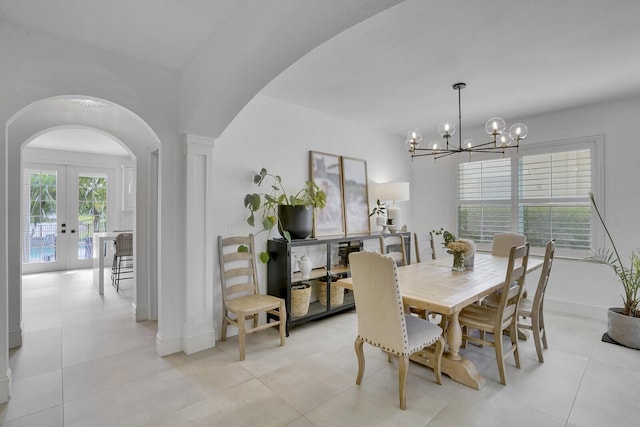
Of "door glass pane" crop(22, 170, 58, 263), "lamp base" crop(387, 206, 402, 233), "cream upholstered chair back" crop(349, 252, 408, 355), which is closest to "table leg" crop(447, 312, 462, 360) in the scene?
"cream upholstered chair back" crop(349, 252, 408, 355)

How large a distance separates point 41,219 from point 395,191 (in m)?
7.14

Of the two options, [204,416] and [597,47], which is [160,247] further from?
[597,47]

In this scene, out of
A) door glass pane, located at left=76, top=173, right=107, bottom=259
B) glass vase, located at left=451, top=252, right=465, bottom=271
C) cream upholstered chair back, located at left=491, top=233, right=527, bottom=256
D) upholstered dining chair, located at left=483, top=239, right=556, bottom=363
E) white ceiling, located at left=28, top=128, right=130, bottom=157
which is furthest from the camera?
Result: door glass pane, located at left=76, top=173, right=107, bottom=259

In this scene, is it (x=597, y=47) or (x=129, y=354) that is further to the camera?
(x=129, y=354)

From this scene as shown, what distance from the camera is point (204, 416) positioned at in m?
1.98

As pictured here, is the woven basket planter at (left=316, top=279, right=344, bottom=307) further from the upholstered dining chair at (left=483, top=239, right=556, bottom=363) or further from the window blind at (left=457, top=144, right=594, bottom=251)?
the window blind at (left=457, top=144, right=594, bottom=251)

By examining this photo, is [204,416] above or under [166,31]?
under

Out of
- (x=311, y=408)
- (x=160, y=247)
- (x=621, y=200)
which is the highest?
(x=621, y=200)

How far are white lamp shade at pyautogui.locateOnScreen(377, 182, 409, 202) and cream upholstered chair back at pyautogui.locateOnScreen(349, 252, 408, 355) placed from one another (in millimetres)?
2639

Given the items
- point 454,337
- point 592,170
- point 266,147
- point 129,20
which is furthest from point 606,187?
point 129,20

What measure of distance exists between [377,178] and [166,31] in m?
3.51

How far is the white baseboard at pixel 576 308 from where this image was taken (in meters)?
3.78

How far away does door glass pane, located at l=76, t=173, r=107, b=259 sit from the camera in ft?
22.8

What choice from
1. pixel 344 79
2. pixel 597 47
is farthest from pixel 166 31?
pixel 597 47
